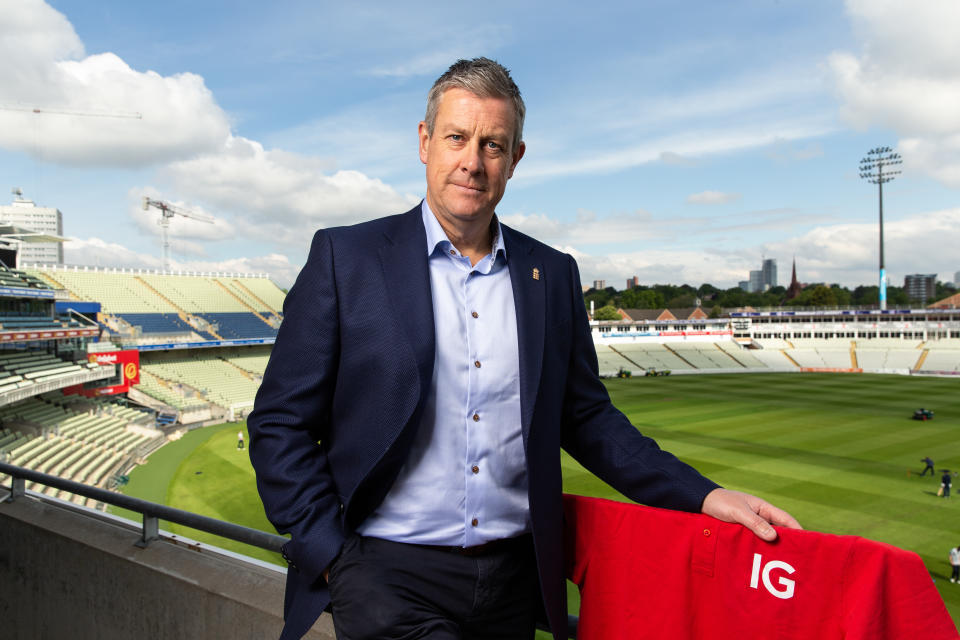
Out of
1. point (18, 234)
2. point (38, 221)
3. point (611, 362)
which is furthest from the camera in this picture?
point (38, 221)

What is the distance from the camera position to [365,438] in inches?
56.0

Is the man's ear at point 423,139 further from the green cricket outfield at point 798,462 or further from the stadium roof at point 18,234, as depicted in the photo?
the stadium roof at point 18,234

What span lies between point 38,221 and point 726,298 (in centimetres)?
10115

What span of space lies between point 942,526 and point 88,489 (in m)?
16.2

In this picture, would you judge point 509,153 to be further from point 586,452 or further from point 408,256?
point 586,452

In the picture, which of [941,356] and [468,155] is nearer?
[468,155]

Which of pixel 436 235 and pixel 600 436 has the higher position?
pixel 436 235

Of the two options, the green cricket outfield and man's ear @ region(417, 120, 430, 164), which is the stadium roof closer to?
the green cricket outfield

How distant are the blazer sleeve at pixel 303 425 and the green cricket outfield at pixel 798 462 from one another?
8.22 m

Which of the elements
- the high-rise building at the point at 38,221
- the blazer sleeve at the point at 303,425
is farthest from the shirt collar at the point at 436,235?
the high-rise building at the point at 38,221

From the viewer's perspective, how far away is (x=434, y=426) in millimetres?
1450

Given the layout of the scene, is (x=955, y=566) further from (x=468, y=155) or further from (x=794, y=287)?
(x=794, y=287)

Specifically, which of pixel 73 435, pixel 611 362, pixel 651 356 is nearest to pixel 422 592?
pixel 73 435

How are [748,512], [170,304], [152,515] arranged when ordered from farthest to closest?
[170,304] → [152,515] → [748,512]
